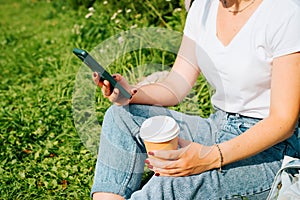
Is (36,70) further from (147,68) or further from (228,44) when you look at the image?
(228,44)

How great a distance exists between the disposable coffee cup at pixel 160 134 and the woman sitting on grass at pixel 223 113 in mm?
41

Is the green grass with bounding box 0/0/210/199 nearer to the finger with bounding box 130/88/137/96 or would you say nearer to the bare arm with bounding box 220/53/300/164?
the finger with bounding box 130/88/137/96

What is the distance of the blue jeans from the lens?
6.80 feet

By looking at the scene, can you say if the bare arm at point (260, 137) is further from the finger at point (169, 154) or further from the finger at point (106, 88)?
the finger at point (106, 88)

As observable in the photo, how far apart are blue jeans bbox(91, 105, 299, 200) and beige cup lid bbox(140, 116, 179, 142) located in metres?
0.14

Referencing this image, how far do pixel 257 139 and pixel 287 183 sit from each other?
179 millimetres

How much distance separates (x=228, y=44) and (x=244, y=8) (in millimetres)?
147

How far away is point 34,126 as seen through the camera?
3.49 m

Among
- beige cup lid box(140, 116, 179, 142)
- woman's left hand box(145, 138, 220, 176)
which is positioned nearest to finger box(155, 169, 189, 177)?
woman's left hand box(145, 138, 220, 176)

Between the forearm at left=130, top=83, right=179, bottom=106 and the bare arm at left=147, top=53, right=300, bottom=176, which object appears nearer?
the bare arm at left=147, top=53, right=300, bottom=176

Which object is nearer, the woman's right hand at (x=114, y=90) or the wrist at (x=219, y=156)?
the wrist at (x=219, y=156)

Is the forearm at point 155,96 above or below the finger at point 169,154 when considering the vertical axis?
above

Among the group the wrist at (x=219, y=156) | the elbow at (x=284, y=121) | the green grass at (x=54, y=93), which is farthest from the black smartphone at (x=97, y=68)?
the green grass at (x=54, y=93)

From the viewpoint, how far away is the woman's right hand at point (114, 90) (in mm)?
2213
